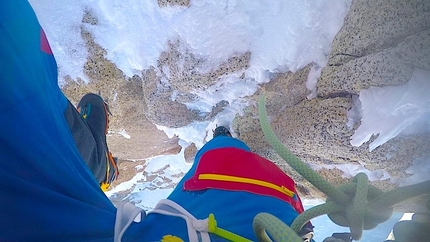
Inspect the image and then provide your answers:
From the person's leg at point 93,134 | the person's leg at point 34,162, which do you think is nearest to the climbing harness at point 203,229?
the person's leg at point 34,162

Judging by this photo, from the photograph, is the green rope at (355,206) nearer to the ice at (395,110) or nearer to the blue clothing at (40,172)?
the blue clothing at (40,172)

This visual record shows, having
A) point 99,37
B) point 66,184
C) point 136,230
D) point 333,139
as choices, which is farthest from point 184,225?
point 99,37

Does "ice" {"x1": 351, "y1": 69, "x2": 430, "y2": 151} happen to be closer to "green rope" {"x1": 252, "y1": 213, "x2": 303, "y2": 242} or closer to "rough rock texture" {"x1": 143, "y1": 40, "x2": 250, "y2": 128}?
"rough rock texture" {"x1": 143, "y1": 40, "x2": 250, "y2": 128}

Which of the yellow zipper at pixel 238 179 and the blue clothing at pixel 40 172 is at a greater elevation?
the yellow zipper at pixel 238 179

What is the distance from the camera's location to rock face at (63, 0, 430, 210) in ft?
2.85

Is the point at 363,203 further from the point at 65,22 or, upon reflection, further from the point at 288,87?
the point at 65,22

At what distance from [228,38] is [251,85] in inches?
6.9

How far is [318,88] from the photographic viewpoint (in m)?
1.11

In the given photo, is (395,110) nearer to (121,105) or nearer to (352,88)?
(352,88)

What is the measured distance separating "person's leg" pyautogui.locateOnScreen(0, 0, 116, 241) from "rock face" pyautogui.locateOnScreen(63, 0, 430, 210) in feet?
1.75

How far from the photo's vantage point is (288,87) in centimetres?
117

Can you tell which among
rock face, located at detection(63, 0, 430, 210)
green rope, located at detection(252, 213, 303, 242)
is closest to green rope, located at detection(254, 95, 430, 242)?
green rope, located at detection(252, 213, 303, 242)

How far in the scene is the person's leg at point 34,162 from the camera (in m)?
0.57

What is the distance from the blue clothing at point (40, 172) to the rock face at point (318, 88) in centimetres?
41
